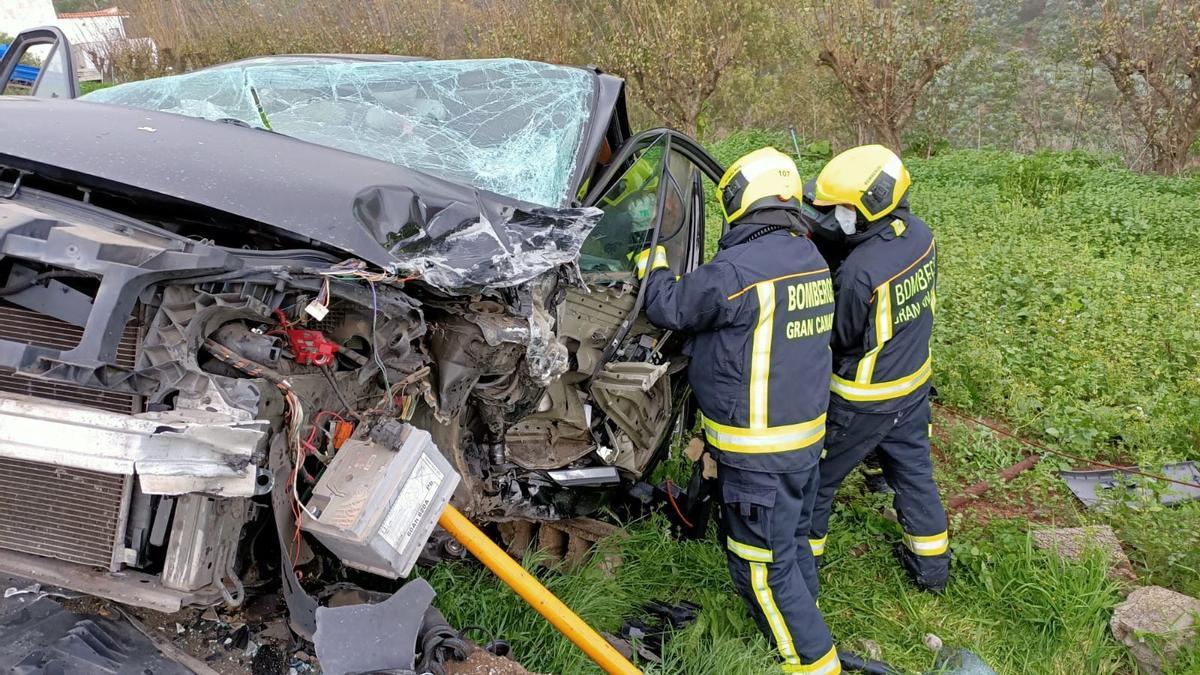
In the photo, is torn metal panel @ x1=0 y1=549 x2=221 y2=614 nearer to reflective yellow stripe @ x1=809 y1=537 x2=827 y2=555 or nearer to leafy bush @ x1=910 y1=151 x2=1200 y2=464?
reflective yellow stripe @ x1=809 y1=537 x2=827 y2=555

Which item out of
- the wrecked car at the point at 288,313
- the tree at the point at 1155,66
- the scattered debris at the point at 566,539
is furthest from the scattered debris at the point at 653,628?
the tree at the point at 1155,66

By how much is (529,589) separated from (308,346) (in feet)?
2.90

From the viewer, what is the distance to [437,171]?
8.35 feet

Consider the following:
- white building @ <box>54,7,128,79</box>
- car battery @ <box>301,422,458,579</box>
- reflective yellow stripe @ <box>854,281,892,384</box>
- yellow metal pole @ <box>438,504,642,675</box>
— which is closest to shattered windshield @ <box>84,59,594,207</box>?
car battery @ <box>301,422,458,579</box>

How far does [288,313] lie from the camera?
6.01 feet

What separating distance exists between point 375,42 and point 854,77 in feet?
28.2

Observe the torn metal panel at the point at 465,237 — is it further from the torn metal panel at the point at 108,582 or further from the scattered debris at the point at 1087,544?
the scattered debris at the point at 1087,544

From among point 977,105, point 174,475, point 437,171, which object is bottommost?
point 977,105

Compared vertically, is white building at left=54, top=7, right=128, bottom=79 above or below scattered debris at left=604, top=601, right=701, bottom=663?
below

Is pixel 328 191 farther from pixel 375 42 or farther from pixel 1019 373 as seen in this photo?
pixel 375 42

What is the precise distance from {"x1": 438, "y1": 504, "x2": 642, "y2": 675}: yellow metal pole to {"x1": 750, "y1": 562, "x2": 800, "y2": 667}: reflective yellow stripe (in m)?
0.64

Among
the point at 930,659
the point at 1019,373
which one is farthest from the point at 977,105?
the point at 930,659

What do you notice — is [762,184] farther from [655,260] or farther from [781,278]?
[655,260]

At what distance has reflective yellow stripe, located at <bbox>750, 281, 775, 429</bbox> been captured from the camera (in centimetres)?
268
